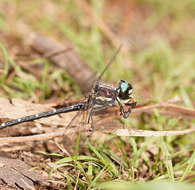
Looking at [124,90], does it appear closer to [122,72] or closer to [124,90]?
[124,90]

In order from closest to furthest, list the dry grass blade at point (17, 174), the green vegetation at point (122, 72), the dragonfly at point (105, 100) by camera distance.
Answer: the dry grass blade at point (17, 174) → the green vegetation at point (122, 72) → the dragonfly at point (105, 100)

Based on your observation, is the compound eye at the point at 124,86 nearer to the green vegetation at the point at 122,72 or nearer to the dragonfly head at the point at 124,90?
the dragonfly head at the point at 124,90

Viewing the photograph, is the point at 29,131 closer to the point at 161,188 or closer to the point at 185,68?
the point at 161,188

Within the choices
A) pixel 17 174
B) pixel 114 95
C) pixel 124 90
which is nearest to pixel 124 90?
pixel 124 90

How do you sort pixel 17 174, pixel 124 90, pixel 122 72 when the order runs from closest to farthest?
pixel 17 174
pixel 124 90
pixel 122 72

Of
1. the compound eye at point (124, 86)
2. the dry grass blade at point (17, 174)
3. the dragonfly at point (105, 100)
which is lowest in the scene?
the dry grass blade at point (17, 174)

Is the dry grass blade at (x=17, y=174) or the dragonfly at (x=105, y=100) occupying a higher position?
the dragonfly at (x=105, y=100)

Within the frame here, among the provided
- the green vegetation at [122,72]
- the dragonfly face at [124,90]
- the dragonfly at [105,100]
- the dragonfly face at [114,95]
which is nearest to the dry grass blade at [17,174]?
the green vegetation at [122,72]
